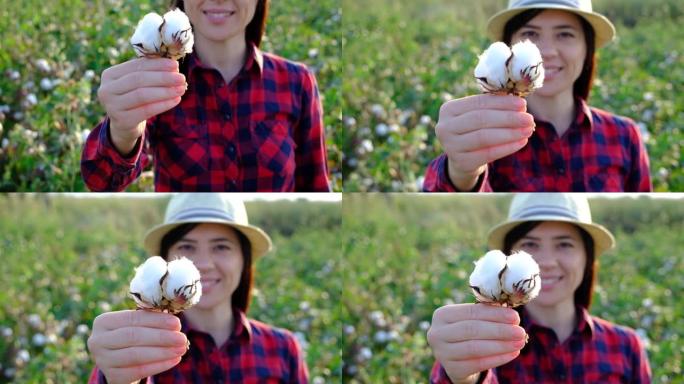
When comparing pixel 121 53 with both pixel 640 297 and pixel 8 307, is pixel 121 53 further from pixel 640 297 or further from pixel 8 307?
pixel 640 297

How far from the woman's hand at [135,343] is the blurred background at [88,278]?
1.00 metres

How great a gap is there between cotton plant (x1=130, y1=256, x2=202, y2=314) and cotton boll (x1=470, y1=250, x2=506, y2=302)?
1.91 feet

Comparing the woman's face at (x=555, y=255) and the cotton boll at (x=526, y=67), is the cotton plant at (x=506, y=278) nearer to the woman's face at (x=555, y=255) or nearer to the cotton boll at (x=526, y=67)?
the cotton boll at (x=526, y=67)

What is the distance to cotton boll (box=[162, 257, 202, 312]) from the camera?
2.31 m

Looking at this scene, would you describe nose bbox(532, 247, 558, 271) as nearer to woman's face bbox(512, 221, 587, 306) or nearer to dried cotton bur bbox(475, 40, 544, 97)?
woman's face bbox(512, 221, 587, 306)

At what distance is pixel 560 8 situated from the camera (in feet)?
9.11

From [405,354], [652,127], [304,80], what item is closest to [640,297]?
[652,127]

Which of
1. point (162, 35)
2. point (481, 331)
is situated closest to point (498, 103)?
point (481, 331)

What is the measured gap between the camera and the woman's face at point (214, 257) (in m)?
3.00

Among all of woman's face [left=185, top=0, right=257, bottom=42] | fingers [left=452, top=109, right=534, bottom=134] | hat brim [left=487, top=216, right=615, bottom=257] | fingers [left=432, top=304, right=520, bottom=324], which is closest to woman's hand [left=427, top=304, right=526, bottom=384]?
fingers [left=432, top=304, right=520, bottom=324]

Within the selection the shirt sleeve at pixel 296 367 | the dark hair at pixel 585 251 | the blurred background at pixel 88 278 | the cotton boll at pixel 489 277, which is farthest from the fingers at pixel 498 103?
the blurred background at pixel 88 278

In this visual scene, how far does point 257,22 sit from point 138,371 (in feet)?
2.89

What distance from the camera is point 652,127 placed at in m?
3.60

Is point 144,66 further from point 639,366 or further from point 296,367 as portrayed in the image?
point 639,366
